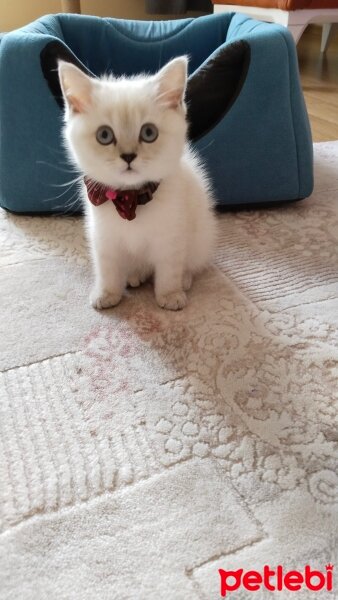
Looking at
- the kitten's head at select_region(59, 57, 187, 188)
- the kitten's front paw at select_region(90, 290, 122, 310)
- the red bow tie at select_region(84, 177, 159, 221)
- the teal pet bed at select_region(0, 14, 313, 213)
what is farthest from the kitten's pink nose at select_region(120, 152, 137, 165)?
the teal pet bed at select_region(0, 14, 313, 213)

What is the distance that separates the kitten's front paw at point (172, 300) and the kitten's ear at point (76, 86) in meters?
0.43

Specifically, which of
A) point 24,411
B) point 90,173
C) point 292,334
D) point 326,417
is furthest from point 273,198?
point 24,411

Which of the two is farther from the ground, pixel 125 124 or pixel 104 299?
pixel 125 124

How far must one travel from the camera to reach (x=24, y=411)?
33.5 inches

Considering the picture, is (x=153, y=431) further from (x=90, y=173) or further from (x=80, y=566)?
(x=90, y=173)

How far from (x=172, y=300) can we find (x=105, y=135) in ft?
1.29

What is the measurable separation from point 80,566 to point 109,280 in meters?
0.63

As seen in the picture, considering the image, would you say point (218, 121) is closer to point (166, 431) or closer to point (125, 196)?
point (125, 196)

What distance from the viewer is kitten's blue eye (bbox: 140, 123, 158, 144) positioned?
900 millimetres

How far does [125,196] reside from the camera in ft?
3.23

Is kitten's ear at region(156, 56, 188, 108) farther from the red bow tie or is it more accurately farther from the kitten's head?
the red bow tie

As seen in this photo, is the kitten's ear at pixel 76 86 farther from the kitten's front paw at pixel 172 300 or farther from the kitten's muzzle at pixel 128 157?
the kitten's front paw at pixel 172 300

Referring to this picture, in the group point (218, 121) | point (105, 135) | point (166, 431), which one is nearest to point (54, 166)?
point (218, 121)

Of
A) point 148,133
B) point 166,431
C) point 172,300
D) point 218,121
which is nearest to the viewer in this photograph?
point 166,431
